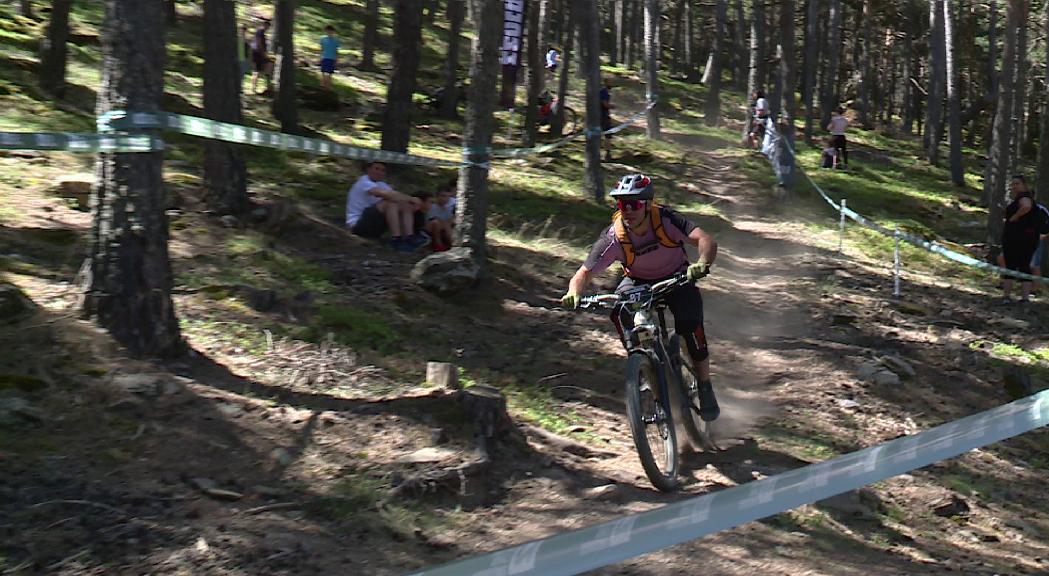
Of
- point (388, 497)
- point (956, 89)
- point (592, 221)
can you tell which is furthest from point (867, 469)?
point (956, 89)

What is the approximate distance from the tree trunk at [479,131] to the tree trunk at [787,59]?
13.4m

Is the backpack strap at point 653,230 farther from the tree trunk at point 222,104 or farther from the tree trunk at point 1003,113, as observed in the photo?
the tree trunk at point 1003,113

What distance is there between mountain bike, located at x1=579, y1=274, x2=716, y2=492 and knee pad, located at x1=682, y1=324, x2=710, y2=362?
0.22 m

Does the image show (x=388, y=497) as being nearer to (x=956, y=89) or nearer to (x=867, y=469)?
(x=867, y=469)

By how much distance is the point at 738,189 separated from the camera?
2303cm

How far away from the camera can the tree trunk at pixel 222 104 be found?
1115 centimetres

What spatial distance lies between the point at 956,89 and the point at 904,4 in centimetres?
1256

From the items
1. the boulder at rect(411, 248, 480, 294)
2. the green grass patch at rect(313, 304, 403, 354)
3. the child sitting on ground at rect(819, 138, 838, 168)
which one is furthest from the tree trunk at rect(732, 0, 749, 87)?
the green grass patch at rect(313, 304, 403, 354)

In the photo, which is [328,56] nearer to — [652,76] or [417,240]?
[652,76]

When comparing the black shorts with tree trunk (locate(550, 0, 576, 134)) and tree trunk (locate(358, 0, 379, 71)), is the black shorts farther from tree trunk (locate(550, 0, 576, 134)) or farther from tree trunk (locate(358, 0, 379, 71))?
tree trunk (locate(358, 0, 379, 71))

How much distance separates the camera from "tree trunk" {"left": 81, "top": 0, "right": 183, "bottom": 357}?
253 inches

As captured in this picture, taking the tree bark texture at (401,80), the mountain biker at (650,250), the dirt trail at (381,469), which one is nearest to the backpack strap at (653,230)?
the mountain biker at (650,250)

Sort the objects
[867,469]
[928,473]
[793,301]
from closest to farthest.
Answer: [867,469] < [928,473] < [793,301]

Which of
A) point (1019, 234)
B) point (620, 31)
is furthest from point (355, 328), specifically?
point (620, 31)
